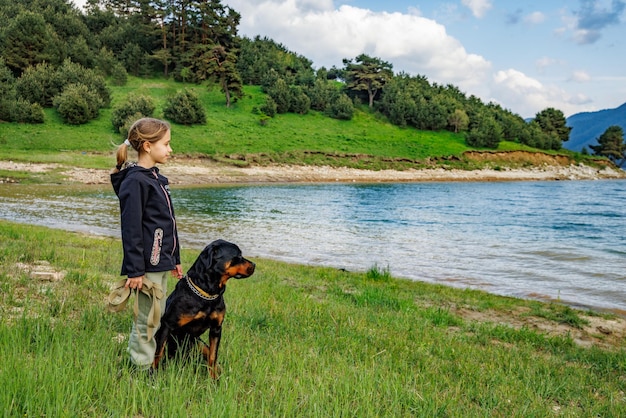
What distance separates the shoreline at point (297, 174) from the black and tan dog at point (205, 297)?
1457 inches

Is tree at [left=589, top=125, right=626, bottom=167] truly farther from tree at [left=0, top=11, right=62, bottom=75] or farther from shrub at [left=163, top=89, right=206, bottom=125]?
tree at [left=0, top=11, right=62, bottom=75]

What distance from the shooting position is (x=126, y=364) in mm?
3510

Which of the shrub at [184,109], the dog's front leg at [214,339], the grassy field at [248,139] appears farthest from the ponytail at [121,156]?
the shrub at [184,109]

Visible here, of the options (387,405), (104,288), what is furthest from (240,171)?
(387,405)

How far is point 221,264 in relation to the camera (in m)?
3.49

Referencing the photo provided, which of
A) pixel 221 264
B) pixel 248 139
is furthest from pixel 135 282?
pixel 248 139

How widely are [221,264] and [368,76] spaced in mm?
87640

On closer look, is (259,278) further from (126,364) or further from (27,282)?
(126,364)

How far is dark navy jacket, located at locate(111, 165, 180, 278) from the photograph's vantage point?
11.1ft

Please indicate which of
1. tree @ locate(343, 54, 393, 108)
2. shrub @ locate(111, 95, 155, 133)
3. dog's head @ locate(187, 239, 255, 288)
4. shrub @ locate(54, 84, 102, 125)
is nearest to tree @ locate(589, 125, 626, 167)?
tree @ locate(343, 54, 393, 108)

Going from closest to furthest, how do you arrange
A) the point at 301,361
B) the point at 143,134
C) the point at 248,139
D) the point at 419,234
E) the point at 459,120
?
the point at 143,134 → the point at 301,361 → the point at 419,234 → the point at 248,139 → the point at 459,120

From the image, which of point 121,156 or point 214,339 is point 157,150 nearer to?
point 121,156

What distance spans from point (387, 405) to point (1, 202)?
2591 cm

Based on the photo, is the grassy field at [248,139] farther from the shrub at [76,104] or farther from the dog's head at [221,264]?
the dog's head at [221,264]
